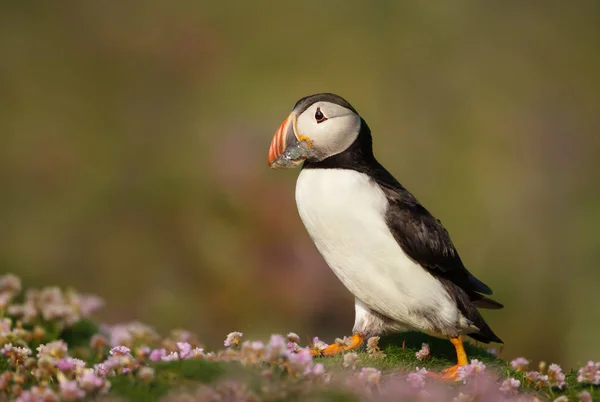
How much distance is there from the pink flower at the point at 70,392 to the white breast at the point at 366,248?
1.95 metres

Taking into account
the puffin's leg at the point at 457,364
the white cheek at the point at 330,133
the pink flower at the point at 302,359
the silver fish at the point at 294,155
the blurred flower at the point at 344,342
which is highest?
the white cheek at the point at 330,133

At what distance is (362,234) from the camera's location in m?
5.04

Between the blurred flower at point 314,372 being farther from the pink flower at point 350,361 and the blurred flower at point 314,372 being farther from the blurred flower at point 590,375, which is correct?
the blurred flower at point 590,375

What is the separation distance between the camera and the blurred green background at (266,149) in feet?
33.3

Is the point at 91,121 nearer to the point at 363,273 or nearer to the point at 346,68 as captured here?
the point at 346,68

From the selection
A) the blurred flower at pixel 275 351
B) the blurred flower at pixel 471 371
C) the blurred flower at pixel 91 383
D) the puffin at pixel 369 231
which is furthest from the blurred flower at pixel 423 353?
the blurred flower at pixel 91 383

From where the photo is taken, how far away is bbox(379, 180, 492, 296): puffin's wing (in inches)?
201

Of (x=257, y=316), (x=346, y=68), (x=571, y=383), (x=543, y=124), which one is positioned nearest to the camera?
(x=571, y=383)

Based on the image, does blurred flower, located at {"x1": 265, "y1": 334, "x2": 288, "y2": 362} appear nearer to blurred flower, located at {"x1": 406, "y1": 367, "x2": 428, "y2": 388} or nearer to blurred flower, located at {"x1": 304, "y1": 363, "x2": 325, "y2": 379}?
blurred flower, located at {"x1": 304, "y1": 363, "x2": 325, "y2": 379}

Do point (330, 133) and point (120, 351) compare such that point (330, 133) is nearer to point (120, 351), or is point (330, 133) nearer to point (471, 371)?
point (471, 371)

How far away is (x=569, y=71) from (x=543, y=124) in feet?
3.97

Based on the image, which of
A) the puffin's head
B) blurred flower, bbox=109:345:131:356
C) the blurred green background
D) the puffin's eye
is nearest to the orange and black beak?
the puffin's head

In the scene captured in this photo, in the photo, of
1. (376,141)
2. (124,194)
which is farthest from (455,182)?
(124,194)

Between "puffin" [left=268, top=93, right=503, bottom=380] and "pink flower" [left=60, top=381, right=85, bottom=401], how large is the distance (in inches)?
76.9
